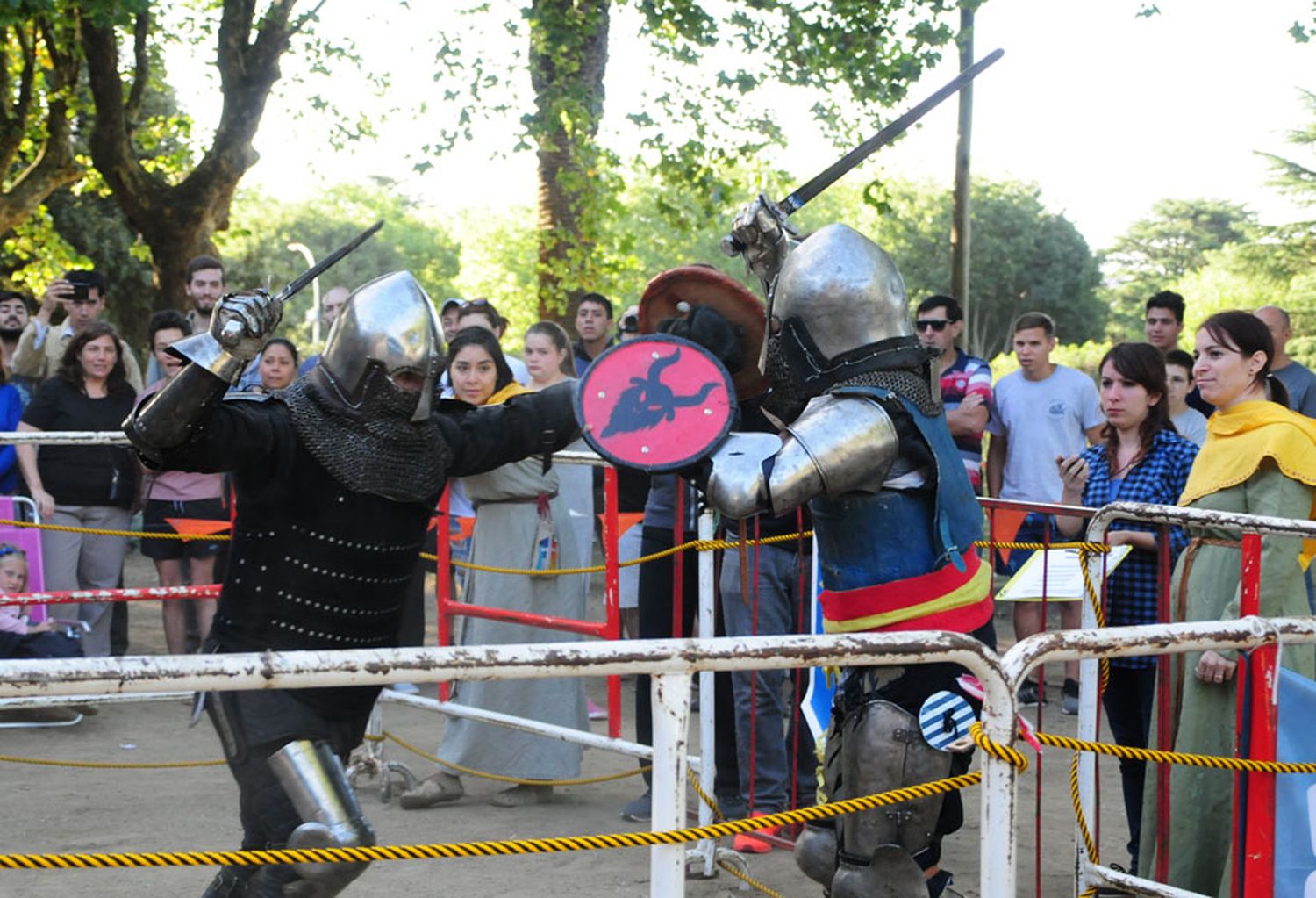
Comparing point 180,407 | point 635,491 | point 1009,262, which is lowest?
point 635,491

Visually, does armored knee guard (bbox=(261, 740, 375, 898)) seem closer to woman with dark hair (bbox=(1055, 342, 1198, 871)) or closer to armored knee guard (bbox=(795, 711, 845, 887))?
armored knee guard (bbox=(795, 711, 845, 887))

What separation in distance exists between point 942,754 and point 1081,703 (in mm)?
817

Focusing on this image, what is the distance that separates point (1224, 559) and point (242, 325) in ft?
9.21

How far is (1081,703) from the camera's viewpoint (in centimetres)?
394

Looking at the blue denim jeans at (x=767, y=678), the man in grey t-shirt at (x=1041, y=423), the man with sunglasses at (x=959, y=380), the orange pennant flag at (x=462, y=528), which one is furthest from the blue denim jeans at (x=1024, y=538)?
the orange pennant flag at (x=462, y=528)

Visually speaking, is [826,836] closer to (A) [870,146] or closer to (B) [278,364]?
(A) [870,146]

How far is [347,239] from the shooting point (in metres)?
53.6

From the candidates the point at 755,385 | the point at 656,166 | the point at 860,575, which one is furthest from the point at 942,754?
the point at 656,166

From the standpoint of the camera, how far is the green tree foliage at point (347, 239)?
48625 millimetres

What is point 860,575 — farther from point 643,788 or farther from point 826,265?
point 643,788

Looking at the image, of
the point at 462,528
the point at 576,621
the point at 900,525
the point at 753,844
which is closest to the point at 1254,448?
the point at 900,525

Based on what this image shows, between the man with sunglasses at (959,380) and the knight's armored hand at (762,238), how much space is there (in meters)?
3.24

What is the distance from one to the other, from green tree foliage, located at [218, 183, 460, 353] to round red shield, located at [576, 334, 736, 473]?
111ft

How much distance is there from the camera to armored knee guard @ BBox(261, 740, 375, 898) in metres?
3.29
